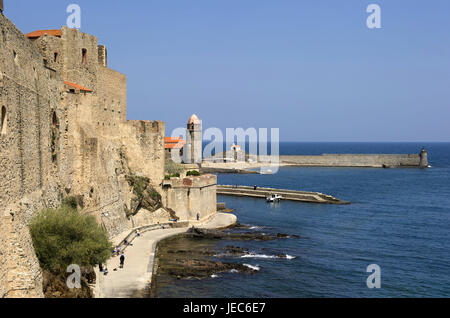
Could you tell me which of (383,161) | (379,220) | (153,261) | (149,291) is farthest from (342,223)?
(383,161)

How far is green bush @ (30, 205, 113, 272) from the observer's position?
18062 mm

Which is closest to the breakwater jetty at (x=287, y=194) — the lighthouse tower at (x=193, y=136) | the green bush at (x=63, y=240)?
the lighthouse tower at (x=193, y=136)

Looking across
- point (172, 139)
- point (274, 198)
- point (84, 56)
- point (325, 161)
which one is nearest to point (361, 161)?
point (325, 161)

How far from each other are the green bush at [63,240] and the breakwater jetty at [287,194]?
41.2 m

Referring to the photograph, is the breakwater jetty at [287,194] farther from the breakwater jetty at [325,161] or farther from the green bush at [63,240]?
the breakwater jetty at [325,161]

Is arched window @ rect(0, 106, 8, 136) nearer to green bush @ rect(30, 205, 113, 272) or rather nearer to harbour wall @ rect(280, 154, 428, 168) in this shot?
green bush @ rect(30, 205, 113, 272)

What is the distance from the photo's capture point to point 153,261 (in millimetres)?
26547

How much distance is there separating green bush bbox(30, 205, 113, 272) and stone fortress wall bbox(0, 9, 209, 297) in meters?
0.67

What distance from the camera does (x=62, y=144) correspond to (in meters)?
23.6

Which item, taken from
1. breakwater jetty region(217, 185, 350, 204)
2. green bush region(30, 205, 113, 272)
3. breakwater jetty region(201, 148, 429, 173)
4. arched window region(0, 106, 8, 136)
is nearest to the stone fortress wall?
arched window region(0, 106, 8, 136)

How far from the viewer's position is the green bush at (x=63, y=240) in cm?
1806

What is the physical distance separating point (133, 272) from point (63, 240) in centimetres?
606

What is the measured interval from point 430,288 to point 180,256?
1370cm
